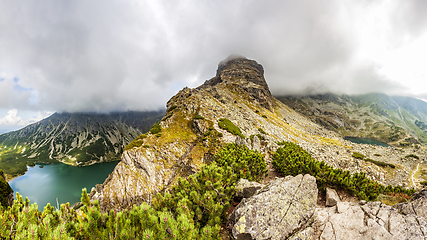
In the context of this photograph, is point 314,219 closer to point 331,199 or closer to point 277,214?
point 277,214

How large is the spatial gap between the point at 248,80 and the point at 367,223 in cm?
13526

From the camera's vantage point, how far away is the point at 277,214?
25.3 ft

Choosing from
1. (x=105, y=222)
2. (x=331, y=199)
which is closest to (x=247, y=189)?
(x=331, y=199)

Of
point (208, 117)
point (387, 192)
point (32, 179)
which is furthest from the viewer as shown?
point (32, 179)

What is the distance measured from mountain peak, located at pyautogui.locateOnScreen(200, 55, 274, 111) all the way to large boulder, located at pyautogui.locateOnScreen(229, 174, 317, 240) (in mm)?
105135

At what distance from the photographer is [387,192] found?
11391 millimetres

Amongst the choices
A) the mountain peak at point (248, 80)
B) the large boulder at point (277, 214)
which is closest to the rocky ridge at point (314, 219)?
the large boulder at point (277, 214)

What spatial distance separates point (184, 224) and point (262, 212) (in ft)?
14.2

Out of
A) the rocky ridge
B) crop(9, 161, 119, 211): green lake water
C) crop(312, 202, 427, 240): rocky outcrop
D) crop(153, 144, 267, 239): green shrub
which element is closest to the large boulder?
the rocky ridge

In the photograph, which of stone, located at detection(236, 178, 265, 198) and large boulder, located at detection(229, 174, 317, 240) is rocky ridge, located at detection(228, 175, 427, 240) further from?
stone, located at detection(236, 178, 265, 198)

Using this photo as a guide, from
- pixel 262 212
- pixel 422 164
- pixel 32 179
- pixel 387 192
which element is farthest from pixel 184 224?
pixel 32 179

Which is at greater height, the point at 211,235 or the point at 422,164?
the point at 211,235

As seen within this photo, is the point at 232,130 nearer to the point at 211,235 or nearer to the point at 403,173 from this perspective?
the point at 211,235

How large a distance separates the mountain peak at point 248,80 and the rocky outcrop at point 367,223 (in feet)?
348
